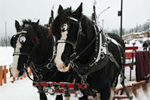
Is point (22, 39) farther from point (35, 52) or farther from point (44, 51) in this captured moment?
point (44, 51)

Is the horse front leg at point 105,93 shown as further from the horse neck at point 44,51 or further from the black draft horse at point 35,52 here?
the horse neck at point 44,51

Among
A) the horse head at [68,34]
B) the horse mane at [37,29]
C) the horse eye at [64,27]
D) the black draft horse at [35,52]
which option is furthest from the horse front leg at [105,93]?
the horse mane at [37,29]

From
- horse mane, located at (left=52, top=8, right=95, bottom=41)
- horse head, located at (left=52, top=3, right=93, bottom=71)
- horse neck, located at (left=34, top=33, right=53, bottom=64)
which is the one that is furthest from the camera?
horse neck, located at (left=34, top=33, right=53, bottom=64)

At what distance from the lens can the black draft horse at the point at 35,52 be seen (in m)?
3.18

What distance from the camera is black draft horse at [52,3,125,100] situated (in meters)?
2.35

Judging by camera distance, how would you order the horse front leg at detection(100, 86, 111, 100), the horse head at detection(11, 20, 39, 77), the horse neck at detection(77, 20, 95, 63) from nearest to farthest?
the horse neck at detection(77, 20, 95, 63)
the horse front leg at detection(100, 86, 111, 100)
the horse head at detection(11, 20, 39, 77)

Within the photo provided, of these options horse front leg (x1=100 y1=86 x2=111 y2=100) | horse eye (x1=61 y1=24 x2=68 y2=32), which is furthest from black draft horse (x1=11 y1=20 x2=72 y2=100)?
horse front leg (x1=100 y1=86 x2=111 y2=100)

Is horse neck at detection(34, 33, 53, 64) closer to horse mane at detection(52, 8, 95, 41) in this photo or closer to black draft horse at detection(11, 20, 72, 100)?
black draft horse at detection(11, 20, 72, 100)

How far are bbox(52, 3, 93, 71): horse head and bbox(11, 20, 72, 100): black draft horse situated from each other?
0.80 meters

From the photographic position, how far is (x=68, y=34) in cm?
236

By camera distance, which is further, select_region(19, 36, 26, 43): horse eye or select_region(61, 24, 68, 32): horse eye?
select_region(19, 36, 26, 43): horse eye

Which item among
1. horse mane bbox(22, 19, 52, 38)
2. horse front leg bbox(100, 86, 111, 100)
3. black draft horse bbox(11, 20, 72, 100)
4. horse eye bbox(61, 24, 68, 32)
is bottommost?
horse front leg bbox(100, 86, 111, 100)

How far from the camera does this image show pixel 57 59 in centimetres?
226

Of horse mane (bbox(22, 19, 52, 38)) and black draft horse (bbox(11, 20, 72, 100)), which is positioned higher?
horse mane (bbox(22, 19, 52, 38))
